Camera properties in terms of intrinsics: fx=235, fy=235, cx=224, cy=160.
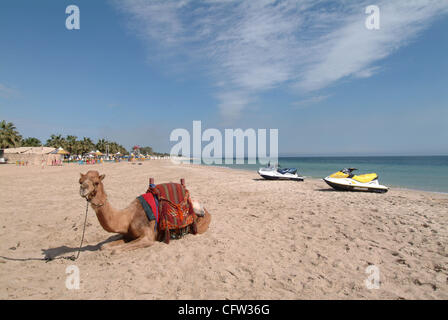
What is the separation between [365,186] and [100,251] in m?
12.1

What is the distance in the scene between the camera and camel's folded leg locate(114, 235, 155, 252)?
4549mm

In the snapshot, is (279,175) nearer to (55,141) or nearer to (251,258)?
(251,258)

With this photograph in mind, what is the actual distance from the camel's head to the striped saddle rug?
1368 millimetres

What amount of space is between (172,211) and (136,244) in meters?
0.93

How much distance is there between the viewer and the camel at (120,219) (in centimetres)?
395

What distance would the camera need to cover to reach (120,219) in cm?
447

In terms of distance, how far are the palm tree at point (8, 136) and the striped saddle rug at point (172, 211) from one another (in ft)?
232

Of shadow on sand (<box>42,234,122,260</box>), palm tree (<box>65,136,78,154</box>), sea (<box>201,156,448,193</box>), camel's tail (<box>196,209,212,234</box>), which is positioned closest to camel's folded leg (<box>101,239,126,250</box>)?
shadow on sand (<box>42,234,122,260</box>)

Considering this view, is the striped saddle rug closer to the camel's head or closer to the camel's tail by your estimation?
the camel's tail

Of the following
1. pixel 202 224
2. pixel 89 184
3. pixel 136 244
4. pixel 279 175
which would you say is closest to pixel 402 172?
pixel 279 175

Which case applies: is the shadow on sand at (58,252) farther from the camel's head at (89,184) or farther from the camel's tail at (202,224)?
the camel's tail at (202,224)

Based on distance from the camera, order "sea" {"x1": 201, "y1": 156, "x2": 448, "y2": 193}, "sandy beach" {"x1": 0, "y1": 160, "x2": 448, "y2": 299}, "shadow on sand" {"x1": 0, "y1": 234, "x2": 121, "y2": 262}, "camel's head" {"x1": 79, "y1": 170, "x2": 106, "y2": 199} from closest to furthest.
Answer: "sandy beach" {"x1": 0, "y1": 160, "x2": 448, "y2": 299} < "camel's head" {"x1": 79, "y1": 170, "x2": 106, "y2": 199} < "shadow on sand" {"x1": 0, "y1": 234, "x2": 121, "y2": 262} < "sea" {"x1": 201, "y1": 156, "x2": 448, "y2": 193}
